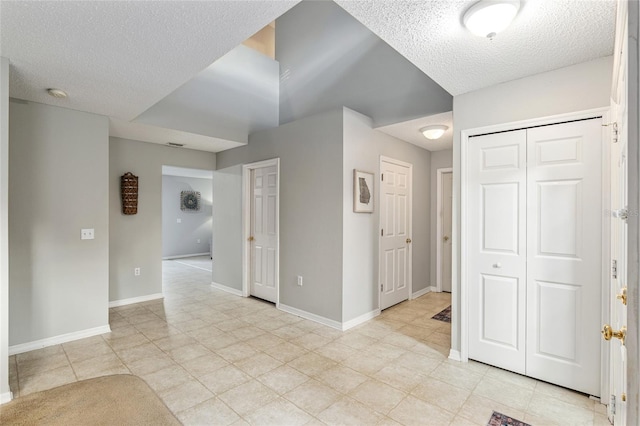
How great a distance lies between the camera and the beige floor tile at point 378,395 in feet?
7.00

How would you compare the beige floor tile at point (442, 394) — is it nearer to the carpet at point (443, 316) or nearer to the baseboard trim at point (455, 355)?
the baseboard trim at point (455, 355)

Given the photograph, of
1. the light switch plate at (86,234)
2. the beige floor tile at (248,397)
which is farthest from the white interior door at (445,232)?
the light switch plate at (86,234)

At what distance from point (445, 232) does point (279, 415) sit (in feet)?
13.3

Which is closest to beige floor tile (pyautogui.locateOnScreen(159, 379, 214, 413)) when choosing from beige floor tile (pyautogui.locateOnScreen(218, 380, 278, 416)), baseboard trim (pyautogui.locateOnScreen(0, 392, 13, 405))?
beige floor tile (pyautogui.locateOnScreen(218, 380, 278, 416))

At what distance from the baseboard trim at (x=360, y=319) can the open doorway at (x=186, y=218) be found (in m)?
5.78

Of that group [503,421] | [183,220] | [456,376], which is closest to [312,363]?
[456,376]

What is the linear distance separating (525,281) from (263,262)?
329cm

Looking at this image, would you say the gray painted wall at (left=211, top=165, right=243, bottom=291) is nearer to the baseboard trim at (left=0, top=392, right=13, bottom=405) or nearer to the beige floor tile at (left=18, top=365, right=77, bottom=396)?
the beige floor tile at (left=18, top=365, right=77, bottom=396)

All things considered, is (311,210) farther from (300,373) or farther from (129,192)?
(129,192)

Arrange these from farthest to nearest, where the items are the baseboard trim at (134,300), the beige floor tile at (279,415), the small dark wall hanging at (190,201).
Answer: the small dark wall hanging at (190,201) < the baseboard trim at (134,300) < the beige floor tile at (279,415)

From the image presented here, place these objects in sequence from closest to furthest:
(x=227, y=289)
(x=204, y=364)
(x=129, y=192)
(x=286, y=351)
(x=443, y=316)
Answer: (x=204, y=364) → (x=286, y=351) → (x=443, y=316) → (x=129, y=192) → (x=227, y=289)

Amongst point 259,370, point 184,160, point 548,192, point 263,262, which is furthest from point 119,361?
point 548,192

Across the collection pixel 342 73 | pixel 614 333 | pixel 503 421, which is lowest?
pixel 503 421

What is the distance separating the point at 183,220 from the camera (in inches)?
368
